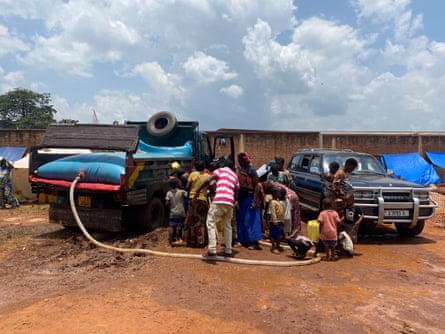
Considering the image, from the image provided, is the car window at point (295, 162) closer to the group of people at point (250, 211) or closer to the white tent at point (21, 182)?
the group of people at point (250, 211)

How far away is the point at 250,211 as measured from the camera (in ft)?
19.2

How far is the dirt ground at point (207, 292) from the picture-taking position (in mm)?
3314

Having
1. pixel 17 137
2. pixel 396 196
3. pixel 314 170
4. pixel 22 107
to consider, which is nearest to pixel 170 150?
pixel 314 170

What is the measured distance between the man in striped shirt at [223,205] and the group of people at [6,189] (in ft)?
29.1

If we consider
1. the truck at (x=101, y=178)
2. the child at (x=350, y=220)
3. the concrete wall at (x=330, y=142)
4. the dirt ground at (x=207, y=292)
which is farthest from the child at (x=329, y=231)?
the concrete wall at (x=330, y=142)

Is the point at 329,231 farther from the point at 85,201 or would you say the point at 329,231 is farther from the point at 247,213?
the point at 85,201

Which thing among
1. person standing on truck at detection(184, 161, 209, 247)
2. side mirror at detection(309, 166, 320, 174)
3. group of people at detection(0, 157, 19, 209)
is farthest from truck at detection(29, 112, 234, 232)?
group of people at detection(0, 157, 19, 209)

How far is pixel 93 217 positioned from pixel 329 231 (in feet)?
13.7

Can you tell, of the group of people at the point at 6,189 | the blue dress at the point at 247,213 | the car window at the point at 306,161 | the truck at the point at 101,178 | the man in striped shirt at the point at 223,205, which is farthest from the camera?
the group of people at the point at 6,189

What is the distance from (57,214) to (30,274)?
6.87 ft

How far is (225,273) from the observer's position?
4.75 m

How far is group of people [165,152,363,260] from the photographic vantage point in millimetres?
5469

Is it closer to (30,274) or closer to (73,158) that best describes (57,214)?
(73,158)

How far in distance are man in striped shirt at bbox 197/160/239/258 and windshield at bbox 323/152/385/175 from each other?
3417 mm
